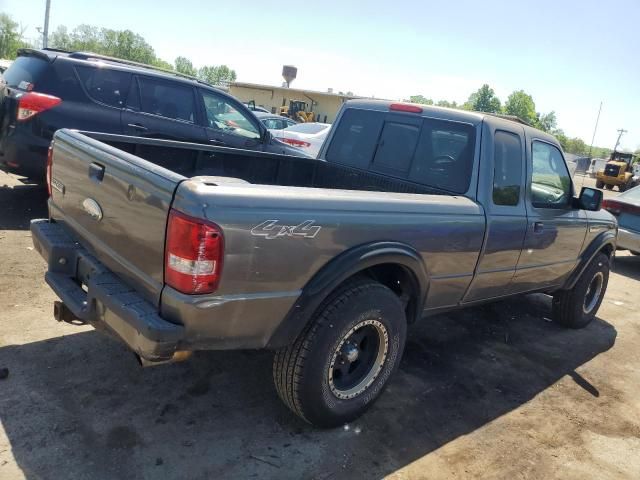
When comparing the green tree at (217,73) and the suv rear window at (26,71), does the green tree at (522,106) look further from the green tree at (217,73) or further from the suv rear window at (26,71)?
the suv rear window at (26,71)

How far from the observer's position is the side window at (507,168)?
376 centimetres

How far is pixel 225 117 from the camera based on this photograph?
7.43 m

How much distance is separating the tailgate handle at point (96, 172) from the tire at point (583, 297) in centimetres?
442

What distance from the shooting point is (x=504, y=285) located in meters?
4.09

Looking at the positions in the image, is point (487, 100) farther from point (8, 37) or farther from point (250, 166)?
point (250, 166)

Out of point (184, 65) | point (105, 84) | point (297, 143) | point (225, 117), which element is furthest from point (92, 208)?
point (184, 65)

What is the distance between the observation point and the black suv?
235 inches

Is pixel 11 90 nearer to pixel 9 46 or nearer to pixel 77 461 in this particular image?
pixel 77 461

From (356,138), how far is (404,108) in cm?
52

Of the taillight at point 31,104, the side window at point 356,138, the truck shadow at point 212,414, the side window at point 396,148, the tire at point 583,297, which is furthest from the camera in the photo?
the taillight at point 31,104

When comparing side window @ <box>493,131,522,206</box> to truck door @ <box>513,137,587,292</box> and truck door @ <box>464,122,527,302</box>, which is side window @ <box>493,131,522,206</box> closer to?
truck door @ <box>464,122,527,302</box>

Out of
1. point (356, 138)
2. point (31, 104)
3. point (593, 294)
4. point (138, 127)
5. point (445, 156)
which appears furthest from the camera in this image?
point (138, 127)

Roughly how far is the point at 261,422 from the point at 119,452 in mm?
793

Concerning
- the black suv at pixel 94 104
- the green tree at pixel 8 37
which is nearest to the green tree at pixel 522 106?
the green tree at pixel 8 37
